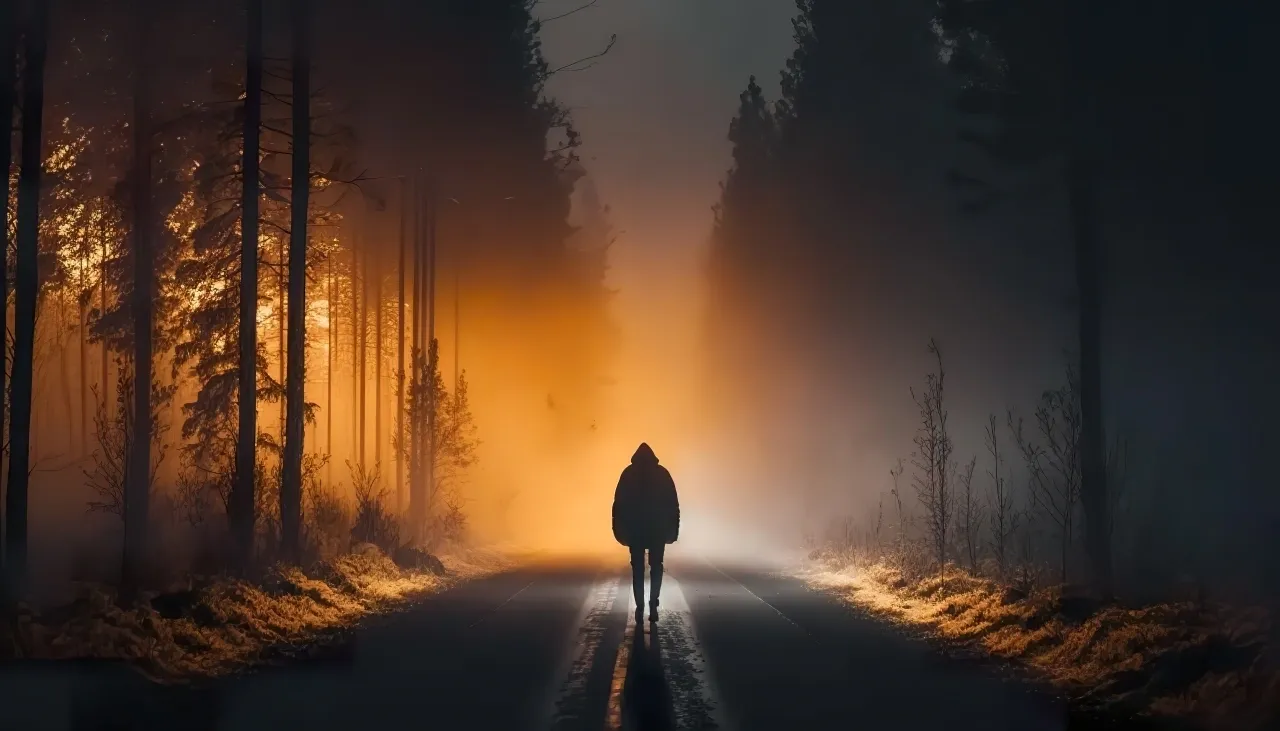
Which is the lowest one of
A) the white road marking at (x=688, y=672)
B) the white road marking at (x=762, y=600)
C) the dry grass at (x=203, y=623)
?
the white road marking at (x=762, y=600)

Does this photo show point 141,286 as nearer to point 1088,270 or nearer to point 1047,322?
point 1088,270

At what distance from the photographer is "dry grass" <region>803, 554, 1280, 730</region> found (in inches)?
421

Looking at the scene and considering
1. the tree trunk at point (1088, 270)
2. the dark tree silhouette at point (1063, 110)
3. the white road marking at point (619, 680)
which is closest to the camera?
the white road marking at point (619, 680)

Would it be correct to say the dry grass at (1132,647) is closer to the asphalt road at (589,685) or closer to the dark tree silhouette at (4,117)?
the asphalt road at (589,685)

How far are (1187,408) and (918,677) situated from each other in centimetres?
2936

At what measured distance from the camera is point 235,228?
3189 centimetres

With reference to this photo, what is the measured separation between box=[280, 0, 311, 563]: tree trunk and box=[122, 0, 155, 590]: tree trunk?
303 cm

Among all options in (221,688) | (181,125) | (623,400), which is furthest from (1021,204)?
(623,400)

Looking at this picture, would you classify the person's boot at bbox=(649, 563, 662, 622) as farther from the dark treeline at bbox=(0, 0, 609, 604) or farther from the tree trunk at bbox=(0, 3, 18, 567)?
the tree trunk at bbox=(0, 3, 18, 567)

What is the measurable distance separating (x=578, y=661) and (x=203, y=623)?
4.81 m

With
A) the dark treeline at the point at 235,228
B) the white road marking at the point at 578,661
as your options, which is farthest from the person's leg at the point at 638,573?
the dark treeline at the point at 235,228

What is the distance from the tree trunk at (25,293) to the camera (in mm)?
18906

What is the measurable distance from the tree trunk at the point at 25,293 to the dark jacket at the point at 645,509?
8478 millimetres

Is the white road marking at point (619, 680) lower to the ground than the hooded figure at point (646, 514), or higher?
lower
